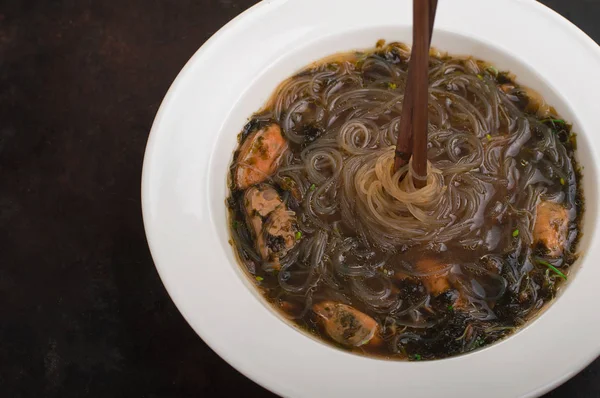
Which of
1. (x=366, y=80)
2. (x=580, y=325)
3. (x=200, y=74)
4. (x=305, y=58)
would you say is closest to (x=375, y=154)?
(x=366, y=80)

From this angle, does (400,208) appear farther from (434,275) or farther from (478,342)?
(478,342)

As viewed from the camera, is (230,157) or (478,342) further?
(230,157)

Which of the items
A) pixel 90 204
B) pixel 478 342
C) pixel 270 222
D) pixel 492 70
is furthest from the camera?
pixel 90 204

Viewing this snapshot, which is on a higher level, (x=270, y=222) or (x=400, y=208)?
(x=400, y=208)

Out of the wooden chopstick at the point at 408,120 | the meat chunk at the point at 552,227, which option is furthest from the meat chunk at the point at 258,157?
the meat chunk at the point at 552,227

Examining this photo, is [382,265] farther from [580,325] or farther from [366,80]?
[366,80]

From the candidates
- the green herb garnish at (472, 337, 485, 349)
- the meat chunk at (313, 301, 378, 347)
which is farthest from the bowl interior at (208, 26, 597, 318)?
the green herb garnish at (472, 337, 485, 349)

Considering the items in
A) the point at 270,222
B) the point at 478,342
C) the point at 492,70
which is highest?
the point at 492,70

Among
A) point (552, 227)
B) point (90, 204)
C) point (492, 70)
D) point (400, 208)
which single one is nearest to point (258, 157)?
point (400, 208)

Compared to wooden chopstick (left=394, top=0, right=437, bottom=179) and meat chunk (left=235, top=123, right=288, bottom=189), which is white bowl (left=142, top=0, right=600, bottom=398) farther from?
wooden chopstick (left=394, top=0, right=437, bottom=179)
